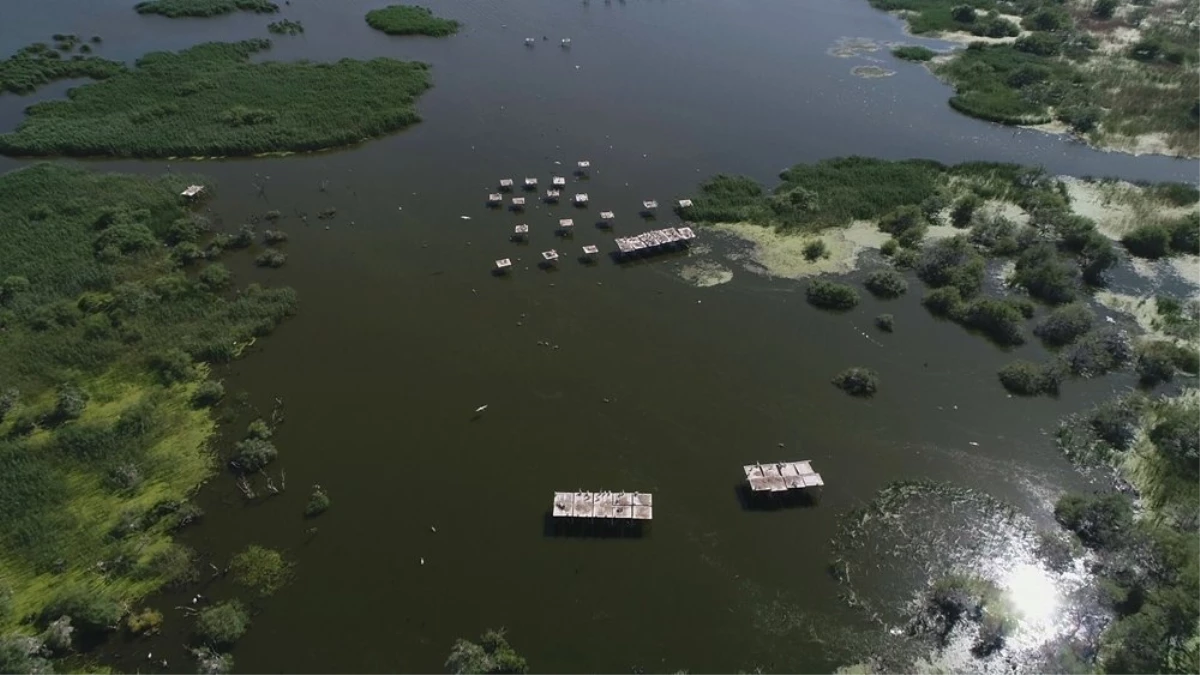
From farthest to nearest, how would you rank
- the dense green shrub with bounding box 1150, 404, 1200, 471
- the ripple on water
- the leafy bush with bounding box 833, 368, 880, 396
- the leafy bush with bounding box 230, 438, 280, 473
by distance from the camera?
1. the leafy bush with bounding box 833, 368, 880, 396
2. the dense green shrub with bounding box 1150, 404, 1200, 471
3. the leafy bush with bounding box 230, 438, 280, 473
4. the ripple on water

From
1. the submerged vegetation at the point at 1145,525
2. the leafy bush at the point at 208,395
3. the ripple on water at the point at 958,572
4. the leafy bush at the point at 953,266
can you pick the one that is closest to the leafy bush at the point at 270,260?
the leafy bush at the point at 208,395

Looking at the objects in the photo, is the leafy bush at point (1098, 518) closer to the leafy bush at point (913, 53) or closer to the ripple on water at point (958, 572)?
the ripple on water at point (958, 572)

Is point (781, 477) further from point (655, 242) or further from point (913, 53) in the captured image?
point (913, 53)

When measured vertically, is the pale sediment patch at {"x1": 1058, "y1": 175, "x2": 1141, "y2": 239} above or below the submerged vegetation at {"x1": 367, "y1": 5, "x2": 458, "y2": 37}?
below

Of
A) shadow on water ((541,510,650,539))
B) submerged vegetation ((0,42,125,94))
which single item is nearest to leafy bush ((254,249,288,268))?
shadow on water ((541,510,650,539))

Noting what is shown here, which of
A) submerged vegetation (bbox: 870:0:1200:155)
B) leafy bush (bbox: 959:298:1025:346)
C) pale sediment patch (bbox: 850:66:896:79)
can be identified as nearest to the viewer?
leafy bush (bbox: 959:298:1025:346)

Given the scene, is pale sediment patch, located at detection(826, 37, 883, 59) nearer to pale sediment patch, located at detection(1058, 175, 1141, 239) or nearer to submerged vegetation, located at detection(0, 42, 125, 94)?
pale sediment patch, located at detection(1058, 175, 1141, 239)
